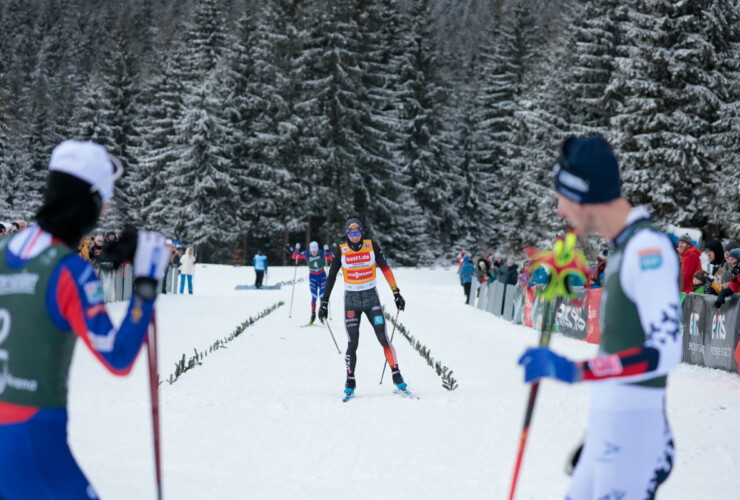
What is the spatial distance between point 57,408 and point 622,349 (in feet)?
6.64

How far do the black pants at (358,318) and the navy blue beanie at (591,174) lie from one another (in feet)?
22.5

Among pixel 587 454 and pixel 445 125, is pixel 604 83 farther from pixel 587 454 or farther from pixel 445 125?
pixel 587 454

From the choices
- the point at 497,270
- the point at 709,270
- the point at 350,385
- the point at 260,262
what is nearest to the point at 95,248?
the point at 350,385

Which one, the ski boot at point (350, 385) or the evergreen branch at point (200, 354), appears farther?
the evergreen branch at point (200, 354)

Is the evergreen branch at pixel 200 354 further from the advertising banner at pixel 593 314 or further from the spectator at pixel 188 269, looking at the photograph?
the spectator at pixel 188 269

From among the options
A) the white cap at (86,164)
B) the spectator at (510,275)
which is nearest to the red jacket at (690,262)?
the spectator at (510,275)

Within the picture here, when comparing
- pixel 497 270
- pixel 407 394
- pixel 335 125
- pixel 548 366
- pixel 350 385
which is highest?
pixel 335 125

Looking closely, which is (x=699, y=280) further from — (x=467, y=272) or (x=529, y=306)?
(x=467, y=272)

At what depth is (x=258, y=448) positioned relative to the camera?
6.97 m

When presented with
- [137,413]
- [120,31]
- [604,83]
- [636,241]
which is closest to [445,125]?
[604,83]

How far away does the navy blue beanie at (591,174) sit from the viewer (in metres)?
2.70

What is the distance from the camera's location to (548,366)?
8.24ft

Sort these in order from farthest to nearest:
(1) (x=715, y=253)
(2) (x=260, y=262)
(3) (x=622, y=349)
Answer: (2) (x=260, y=262) < (1) (x=715, y=253) < (3) (x=622, y=349)

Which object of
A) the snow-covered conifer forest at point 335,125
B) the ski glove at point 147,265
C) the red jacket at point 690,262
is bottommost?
the red jacket at point 690,262
